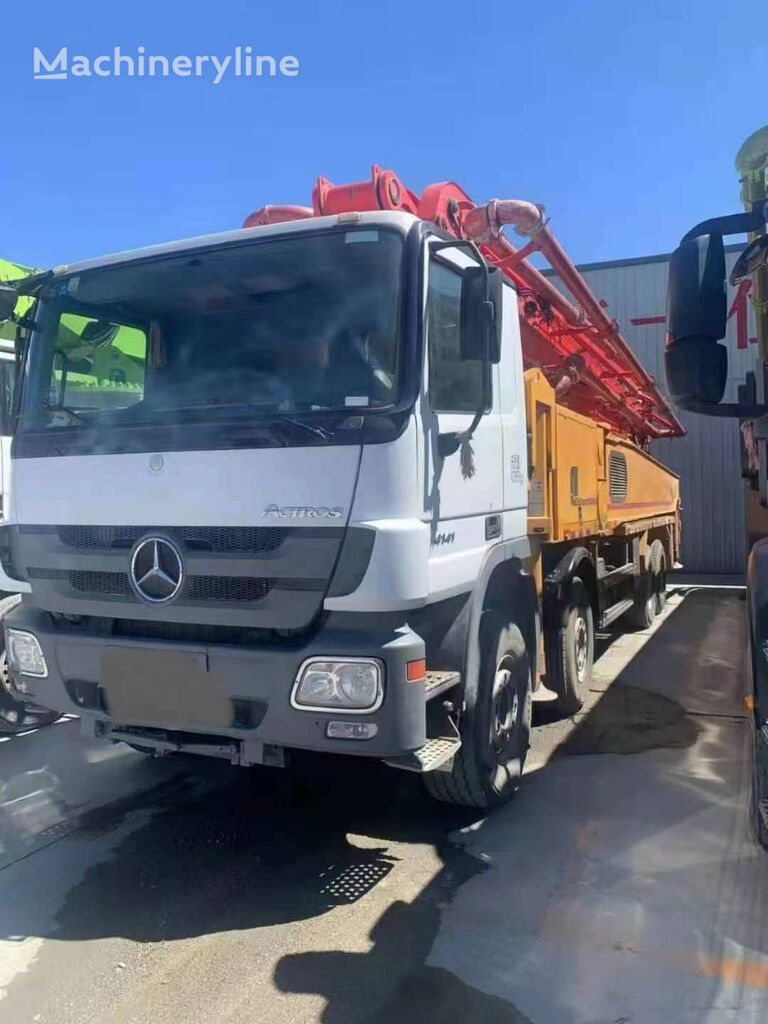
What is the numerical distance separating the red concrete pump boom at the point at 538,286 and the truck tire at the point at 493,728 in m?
2.12

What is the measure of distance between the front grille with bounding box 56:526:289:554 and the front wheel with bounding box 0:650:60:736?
232 centimetres

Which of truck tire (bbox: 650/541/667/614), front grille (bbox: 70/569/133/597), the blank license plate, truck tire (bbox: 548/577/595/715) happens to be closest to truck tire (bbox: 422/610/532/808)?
truck tire (bbox: 548/577/595/715)

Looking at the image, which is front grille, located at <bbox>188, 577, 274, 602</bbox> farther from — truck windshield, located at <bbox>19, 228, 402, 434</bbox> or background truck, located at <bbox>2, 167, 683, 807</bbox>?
truck windshield, located at <bbox>19, 228, 402, 434</bbox>

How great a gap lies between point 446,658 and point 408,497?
2.58ft

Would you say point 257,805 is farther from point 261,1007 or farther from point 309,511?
point 309,511

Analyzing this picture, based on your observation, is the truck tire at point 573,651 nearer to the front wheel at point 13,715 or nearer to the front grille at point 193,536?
the front grille at point 193,536

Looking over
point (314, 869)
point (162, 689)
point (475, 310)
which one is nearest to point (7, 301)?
point (162, 689)

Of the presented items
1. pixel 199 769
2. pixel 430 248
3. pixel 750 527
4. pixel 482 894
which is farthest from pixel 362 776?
pixel 430 248

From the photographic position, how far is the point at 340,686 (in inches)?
124

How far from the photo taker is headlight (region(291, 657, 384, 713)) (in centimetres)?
312

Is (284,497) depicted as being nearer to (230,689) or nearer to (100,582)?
(230,689)

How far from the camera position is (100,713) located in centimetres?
358

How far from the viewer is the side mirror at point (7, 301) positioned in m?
3.96

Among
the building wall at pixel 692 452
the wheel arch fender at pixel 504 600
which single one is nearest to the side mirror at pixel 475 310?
the wheel arch fender at pixel 504 600
